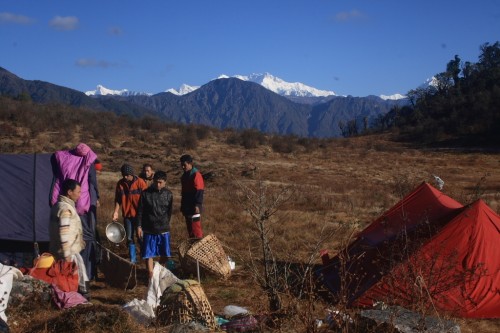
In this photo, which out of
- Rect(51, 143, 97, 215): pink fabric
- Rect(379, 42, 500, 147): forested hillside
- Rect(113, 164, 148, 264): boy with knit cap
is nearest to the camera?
Rect(51, 143, 97, 215): pink fabric

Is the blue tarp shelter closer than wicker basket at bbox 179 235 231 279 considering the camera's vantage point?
No

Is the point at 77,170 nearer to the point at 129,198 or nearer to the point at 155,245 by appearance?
the point at 129,198

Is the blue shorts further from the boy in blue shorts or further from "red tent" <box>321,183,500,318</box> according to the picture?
"red tent" <box>321,183,500,318</box>

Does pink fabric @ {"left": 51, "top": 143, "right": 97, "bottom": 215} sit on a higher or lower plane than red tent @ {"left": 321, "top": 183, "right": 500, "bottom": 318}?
higher

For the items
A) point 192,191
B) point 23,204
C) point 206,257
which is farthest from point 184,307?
point 23,204

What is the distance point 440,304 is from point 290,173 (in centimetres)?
1760

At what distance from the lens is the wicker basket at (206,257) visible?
277 inches

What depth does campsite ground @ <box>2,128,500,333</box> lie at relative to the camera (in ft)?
18.3

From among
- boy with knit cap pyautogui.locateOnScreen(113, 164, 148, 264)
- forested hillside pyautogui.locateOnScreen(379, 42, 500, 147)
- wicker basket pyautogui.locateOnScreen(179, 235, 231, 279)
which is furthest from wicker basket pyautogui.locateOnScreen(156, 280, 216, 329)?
forested hillside pyautogui.locateOnScreen(379, 42, 500, 147)

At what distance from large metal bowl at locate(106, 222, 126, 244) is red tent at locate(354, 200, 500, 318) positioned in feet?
11.2

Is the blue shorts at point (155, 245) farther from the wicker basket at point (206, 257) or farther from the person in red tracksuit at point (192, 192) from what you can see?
the person in red tracksuit at point (192, 192)

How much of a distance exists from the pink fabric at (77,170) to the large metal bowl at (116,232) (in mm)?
969

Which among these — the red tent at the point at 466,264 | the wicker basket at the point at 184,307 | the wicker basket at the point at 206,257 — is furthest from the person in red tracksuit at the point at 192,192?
the red tent at the point at 466,264

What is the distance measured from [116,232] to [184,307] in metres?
3.05
